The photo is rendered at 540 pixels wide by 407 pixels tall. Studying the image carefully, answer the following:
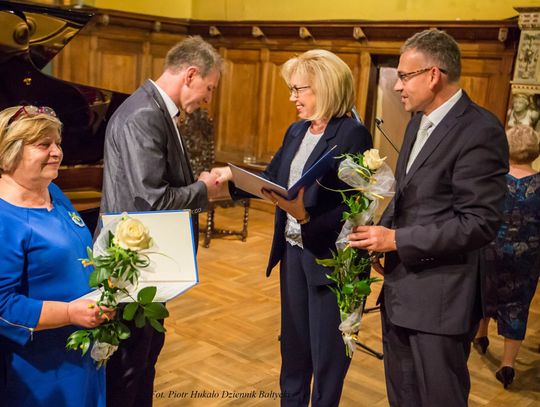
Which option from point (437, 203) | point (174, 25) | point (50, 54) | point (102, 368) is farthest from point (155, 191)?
point (174, 25)

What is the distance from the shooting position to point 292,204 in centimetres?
238

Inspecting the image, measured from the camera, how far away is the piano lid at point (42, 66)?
4.26 meters

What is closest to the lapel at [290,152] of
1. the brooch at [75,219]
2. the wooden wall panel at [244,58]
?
the brooch at [75,219]

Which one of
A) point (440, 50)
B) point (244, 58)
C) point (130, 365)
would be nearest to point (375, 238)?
point (440, 50)

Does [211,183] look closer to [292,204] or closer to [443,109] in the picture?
[292,204]

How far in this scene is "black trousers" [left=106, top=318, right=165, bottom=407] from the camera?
244 centimetres

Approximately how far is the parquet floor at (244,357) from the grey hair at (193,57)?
1.68 meters

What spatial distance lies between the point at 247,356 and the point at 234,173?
1.63m

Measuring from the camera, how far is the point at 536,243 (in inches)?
143

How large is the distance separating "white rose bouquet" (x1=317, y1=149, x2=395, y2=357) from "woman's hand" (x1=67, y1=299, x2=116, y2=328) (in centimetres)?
85

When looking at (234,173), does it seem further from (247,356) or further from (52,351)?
(247,356)

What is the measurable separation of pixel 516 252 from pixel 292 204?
1.86 metres

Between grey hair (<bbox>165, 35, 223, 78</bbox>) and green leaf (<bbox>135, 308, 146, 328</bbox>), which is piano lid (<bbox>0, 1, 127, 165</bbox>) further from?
green leaf (<bbox>135, 308, 146, 328</bbox>)

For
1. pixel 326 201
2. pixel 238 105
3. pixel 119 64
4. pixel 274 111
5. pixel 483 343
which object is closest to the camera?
pixel 326 201
